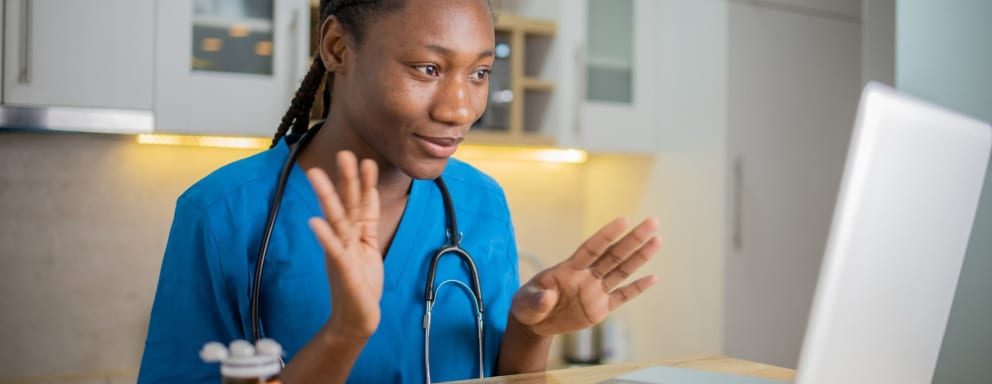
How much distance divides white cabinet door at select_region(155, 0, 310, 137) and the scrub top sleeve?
0.82m

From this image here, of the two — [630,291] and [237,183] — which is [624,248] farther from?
[237,183]

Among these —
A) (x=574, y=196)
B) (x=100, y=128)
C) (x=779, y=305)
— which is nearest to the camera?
(x=100, y=128)

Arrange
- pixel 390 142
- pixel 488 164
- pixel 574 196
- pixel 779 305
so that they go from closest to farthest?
pixel 390 142 → pixel 779 305 → pixel 488 164 → pixel 574 196

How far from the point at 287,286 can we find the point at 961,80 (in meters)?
1.00

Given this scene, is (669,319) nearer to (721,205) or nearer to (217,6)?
(721,205)

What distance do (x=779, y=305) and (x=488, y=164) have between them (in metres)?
0.90

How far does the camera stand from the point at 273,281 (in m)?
1.03

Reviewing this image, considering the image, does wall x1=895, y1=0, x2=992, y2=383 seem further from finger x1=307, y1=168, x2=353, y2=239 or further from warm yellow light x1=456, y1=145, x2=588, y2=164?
warm yellow light x1=456, y1=145, x2=588, y2=164

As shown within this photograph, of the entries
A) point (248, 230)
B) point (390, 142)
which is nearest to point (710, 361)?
point (390, 142)

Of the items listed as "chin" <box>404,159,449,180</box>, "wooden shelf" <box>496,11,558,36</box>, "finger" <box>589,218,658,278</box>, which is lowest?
"finger" <box>589,218,658,278</box>

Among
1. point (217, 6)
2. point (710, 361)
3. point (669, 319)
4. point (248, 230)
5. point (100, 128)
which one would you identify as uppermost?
point (217, 6)

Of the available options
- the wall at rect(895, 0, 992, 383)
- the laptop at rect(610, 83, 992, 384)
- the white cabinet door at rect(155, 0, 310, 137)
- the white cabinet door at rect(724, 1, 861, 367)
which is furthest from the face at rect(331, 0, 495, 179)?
the white cabinet door at rect(724, 1, 861, 367)

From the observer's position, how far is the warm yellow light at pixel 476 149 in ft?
6.42

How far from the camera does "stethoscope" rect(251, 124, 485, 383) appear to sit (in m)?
0.95
